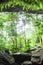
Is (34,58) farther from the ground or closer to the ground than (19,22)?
closer to the ground

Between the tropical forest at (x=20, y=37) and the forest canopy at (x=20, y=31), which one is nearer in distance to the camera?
the tropical forest at (x=20, y=37)

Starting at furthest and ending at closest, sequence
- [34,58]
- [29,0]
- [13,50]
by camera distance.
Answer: [13,50]
[34,58]
[29,0]

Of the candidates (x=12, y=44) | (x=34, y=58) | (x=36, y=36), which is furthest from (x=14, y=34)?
(x=34, y=58)

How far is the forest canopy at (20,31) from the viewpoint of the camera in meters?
3.81

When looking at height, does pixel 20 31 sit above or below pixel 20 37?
above

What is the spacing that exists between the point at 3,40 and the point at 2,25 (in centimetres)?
37

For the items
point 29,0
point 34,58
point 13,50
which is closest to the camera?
point 29,0

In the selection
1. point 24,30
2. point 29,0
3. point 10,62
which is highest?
point 29,0

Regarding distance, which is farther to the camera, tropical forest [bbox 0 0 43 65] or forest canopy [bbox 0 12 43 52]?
forest canopy [bbox 0 12 43 52]

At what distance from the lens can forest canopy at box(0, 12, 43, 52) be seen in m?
3.81

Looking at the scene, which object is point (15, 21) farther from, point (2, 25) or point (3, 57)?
point (3, 57)

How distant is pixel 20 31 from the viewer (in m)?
3.89

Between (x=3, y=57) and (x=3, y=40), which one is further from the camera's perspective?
(x=3, y=40)

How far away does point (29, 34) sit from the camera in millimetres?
3840
